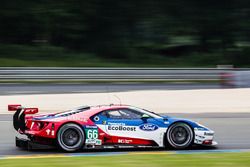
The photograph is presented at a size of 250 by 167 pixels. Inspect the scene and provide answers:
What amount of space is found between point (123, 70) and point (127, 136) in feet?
36.4

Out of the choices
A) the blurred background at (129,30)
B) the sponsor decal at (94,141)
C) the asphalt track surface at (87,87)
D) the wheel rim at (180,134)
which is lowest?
the sponsor decal at (94,141)

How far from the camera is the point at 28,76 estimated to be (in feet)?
69.0

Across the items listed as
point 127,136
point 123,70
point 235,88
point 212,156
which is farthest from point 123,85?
point 212,156

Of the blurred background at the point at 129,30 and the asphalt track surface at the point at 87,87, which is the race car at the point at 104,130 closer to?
the asphalt track surface at the point at 87,87

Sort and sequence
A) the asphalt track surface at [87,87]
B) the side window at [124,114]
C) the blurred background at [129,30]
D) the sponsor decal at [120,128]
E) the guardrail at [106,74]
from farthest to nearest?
the blurred background at [129,30] → the guardrail at [106,74] → the asphalt track surface at [87,87] → the side window at [124,114] → the sponsor decal at [120,128]

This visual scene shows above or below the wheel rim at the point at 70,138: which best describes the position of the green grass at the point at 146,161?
below

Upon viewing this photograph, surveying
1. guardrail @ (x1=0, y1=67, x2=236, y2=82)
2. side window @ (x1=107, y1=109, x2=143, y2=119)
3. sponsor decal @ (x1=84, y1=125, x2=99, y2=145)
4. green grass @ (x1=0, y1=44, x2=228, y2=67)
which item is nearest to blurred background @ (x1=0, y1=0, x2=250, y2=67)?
green grass @ (x1=0, y1=44, x2=228, y2=67)

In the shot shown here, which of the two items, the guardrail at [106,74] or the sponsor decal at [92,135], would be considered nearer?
the sponsor decal at [92,135]

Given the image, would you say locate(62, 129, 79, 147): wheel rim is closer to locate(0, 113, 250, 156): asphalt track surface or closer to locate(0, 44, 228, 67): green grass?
locate(0, 113, 250, 156): asphalt track surface

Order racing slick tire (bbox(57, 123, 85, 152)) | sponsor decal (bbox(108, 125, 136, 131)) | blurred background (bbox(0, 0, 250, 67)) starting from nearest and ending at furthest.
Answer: racing slick tire (bbox(57, 123, 85, 152))
sponsor decal (bbox(108, 125, 136, 131))
blurred background (bbox(0, 0, 250, 67))

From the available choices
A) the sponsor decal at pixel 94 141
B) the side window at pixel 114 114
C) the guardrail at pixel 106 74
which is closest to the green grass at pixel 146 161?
the sponsor decal at pixel 94 141

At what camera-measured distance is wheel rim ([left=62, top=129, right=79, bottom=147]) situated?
10.5m

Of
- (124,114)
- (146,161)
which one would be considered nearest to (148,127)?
(124,114)

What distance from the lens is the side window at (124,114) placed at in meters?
10.8
